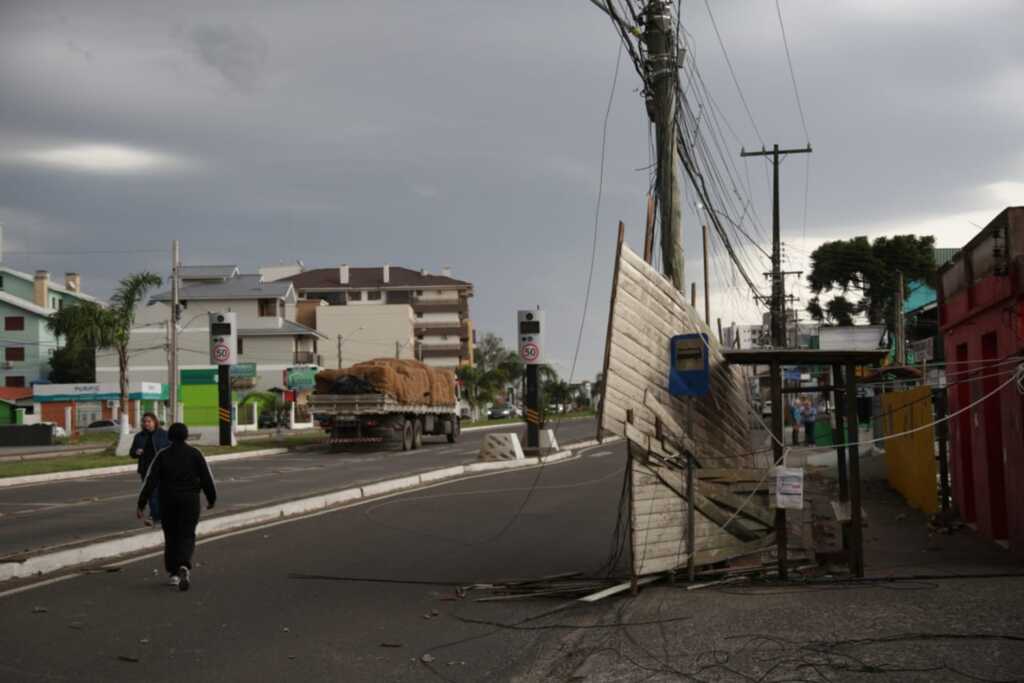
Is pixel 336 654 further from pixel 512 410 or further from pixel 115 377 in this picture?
pixel 512 410

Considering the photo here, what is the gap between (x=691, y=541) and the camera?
9.48 metres

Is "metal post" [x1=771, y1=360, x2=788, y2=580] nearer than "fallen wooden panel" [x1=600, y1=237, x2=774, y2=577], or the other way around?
"fallen wooden panel" [x1=600, y1=237, x2=774, y2=577]

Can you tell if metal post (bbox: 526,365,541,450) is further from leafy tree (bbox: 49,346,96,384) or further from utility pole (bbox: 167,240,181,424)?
leafy tree (bbox: 49,346,96,384)

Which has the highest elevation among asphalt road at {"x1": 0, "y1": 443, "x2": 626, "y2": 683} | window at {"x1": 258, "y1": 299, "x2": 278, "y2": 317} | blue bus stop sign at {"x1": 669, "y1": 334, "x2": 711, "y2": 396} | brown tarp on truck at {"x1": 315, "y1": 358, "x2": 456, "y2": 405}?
window at {"x1": 258, "y1": 299, "x2": 278, "y2": 317}

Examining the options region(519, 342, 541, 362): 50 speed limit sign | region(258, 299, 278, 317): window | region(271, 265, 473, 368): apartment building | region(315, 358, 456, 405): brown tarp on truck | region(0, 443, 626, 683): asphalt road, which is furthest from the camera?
region(271, 265, 473, 368): apartment building

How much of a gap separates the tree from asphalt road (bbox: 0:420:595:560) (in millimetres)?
42353

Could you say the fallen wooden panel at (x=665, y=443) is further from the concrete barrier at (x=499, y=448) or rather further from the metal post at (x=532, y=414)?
the metal post at (x=532, y=414)

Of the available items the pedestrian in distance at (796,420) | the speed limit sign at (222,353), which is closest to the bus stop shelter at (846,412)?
the pedestrian in distance at (796,420)

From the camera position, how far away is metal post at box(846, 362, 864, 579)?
967 cm

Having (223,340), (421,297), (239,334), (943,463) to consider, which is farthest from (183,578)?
(421,297)

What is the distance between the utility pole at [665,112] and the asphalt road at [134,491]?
7578mm

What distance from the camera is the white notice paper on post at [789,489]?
927cm

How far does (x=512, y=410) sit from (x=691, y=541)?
355ft

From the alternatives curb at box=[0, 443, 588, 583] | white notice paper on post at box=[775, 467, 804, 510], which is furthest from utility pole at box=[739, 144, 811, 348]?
white notice paper on post at box=[775, 467, 804, 510]
